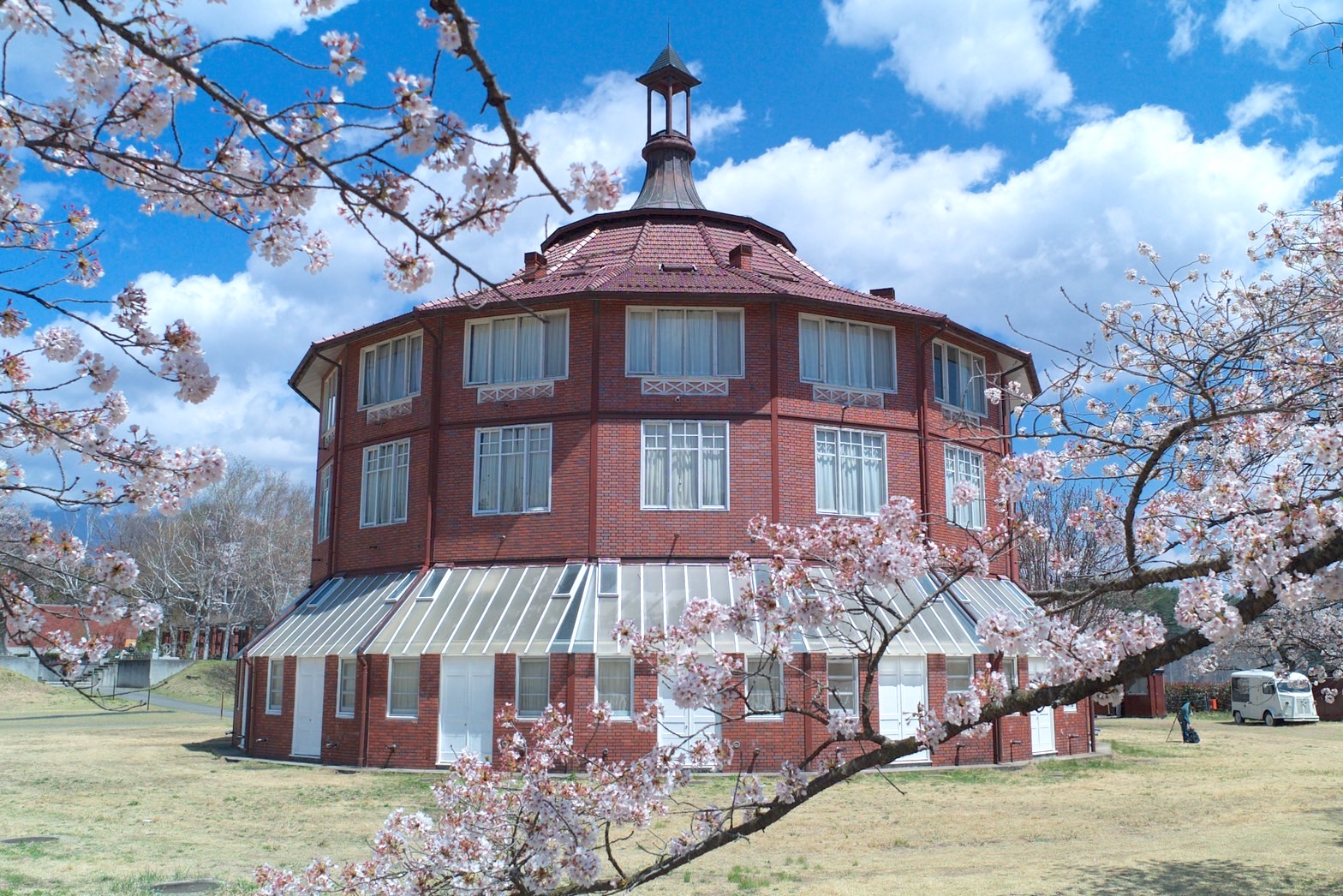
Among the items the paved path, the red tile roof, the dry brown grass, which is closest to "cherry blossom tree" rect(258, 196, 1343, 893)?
the dry brown grass

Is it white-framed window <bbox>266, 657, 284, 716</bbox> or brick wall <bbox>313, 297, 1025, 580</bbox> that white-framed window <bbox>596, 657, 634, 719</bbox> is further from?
white-framed window <bbox>266, 657, 284, 716</bbox>

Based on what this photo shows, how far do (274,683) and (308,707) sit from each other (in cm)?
217

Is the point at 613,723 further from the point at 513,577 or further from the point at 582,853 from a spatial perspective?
the point at 582,853

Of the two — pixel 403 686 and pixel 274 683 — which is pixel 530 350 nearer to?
pixel 403 686

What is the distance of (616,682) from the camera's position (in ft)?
73.7

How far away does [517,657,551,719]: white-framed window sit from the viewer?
74.3 feet

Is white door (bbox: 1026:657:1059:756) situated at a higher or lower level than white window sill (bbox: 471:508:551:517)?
lower

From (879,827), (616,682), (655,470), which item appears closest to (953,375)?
(655,470)

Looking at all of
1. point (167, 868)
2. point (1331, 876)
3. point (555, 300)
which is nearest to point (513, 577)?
point (555, 300)

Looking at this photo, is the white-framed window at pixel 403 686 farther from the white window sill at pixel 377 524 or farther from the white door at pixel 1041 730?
the white door at pixel 1041 730

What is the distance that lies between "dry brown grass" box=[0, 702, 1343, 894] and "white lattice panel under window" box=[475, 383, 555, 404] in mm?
8634

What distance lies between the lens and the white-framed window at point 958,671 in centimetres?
2348

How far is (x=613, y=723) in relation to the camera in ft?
71.4

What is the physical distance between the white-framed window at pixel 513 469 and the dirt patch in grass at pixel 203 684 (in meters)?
33.9
